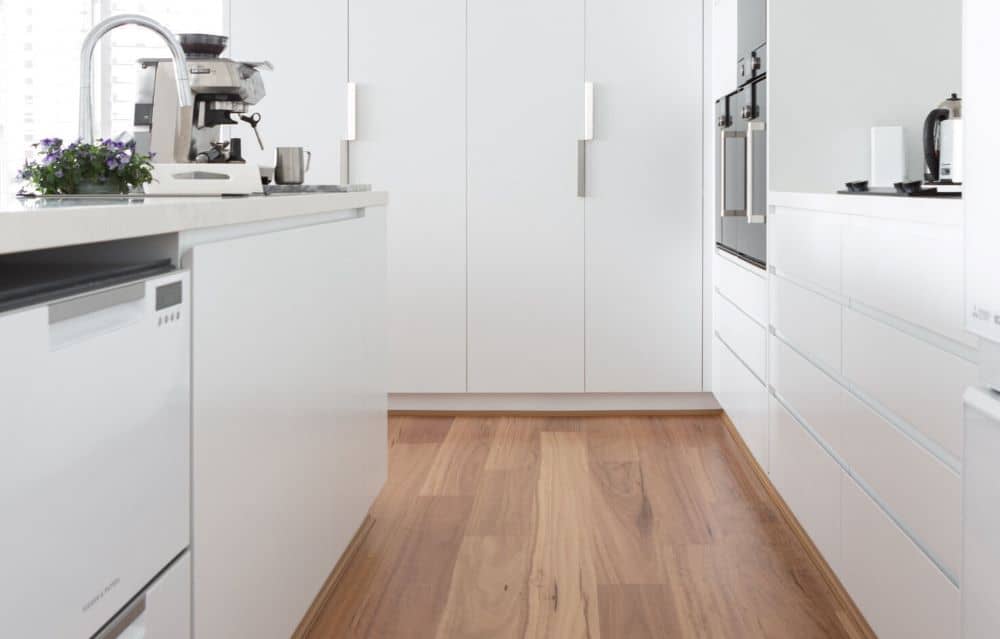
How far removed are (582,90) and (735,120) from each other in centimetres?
83

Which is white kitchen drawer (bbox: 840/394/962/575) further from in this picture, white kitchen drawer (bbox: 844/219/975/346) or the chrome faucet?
the chrome faucet

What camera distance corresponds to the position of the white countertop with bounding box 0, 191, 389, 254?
1034mm

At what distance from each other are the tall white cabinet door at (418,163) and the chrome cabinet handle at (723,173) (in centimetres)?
110

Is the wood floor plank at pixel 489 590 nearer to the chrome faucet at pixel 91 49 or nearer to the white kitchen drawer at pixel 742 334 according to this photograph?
the white kitchen drawer at pixel 742 334

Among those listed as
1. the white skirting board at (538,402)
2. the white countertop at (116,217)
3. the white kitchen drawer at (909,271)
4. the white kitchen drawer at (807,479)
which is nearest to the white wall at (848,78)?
the white kitchen drawer at (807,479)

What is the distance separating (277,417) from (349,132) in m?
2.87

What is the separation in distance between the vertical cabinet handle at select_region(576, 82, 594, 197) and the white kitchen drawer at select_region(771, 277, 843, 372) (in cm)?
152

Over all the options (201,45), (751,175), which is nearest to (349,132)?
(751,175)

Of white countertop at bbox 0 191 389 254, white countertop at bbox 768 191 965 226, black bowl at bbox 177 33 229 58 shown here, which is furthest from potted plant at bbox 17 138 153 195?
white countertop at bbox 768 191 965 226

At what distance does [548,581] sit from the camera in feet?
9.03

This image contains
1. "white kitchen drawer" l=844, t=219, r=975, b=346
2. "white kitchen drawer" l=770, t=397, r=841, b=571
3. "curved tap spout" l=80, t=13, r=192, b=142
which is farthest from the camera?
"white kitchen drawer" l=770, t=397, r=841, b=571

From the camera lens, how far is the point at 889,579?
2066 mm

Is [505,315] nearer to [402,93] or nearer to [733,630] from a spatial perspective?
[402,93]

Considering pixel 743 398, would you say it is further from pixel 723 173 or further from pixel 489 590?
pixel 489 590
